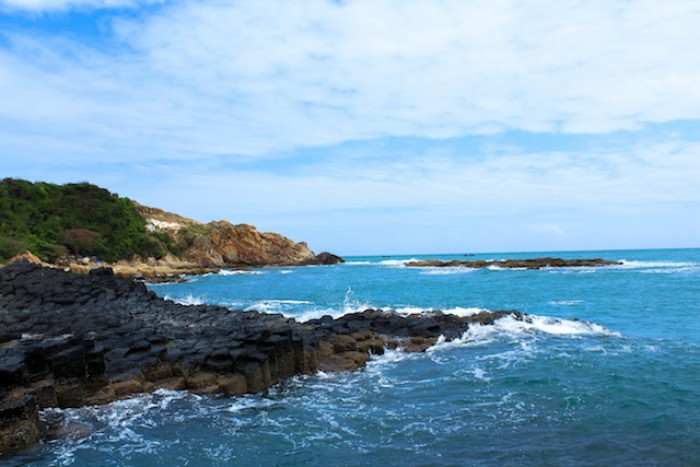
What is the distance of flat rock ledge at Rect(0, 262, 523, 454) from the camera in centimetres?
919

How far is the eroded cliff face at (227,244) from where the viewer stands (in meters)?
91.8

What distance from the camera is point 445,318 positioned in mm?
18203

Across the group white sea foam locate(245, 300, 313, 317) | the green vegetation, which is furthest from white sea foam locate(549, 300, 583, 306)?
the green vegetation

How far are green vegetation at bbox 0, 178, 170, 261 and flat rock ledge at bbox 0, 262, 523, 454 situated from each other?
40.6 meters

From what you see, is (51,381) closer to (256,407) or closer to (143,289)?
(256,407)

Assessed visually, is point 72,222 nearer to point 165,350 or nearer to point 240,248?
point 240,248

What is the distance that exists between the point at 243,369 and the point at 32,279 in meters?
19.1

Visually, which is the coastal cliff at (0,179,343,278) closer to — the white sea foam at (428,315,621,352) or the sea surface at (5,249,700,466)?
the white sea foam at (428,315,621,352)

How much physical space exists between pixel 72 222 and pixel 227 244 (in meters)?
33.6

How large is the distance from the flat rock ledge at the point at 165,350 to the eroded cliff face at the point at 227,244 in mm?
72716

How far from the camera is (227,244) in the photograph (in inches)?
3900

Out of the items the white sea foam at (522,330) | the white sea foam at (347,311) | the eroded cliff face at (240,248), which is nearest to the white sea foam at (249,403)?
the white sea foam at (522,330)

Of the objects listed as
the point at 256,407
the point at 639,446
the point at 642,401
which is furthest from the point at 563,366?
the point at 256,407

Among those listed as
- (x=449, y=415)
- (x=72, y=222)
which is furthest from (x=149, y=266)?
(x=449, y=415)
